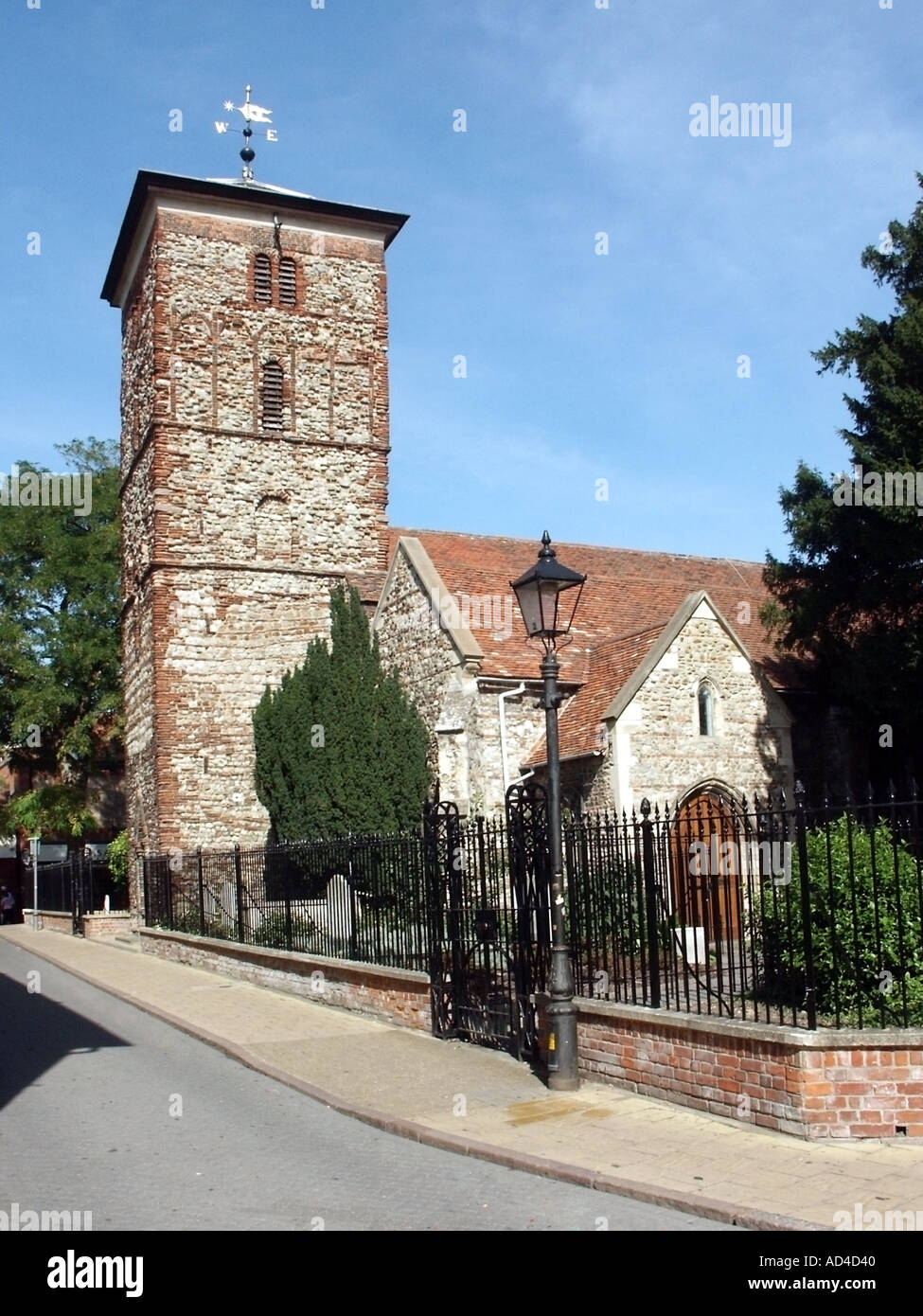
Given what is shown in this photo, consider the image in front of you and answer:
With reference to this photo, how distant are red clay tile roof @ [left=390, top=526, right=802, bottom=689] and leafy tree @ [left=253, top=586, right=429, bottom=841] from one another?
2.09m

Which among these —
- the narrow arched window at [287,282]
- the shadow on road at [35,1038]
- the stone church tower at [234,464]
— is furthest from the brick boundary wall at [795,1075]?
the narrow arched window at [287,282]

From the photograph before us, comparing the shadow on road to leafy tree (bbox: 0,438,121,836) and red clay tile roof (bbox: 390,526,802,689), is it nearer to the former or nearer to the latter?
red clay tile roof (bbox: 390,526,802,689)

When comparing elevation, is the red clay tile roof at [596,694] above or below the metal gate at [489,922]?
above

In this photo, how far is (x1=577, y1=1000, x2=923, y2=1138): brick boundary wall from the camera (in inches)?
307

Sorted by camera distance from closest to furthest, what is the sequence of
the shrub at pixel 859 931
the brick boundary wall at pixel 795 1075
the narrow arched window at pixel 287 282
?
1. the brick boundary wall at pixel 795 1075
2. the shrub at pixel 859 931
3. the narrow arched window at pixel 287 282

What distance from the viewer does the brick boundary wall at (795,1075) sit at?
25.6ft

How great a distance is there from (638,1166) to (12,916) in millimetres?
42491

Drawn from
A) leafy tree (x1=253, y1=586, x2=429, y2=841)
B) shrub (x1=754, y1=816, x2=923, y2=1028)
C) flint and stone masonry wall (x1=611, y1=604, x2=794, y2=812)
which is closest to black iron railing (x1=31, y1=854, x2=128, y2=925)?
leafy tree (x1=253, y1=586, x2=429, y2=841)

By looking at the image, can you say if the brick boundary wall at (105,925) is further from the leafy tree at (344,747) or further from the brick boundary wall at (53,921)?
the leafy tree at (344,747)

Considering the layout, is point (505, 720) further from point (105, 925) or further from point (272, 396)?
point (105, 925)

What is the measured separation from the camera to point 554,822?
10023 millimetres

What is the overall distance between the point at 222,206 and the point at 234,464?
20.8ft

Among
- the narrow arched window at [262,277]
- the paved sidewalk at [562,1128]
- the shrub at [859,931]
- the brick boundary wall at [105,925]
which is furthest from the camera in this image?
the brick boundary wall at [105,925]

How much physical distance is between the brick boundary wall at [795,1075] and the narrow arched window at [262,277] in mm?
23664
